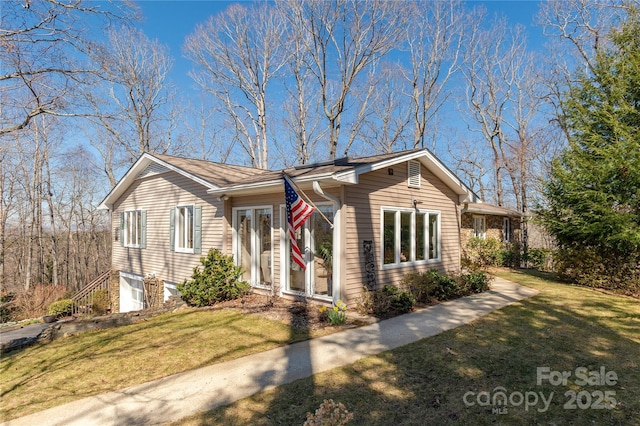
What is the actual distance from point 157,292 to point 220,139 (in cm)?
1774

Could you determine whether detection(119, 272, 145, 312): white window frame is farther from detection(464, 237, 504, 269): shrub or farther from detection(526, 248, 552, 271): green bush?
detection(526, 248, 552, 271): green bush

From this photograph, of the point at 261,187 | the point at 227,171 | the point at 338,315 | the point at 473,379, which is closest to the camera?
the point at 473,379

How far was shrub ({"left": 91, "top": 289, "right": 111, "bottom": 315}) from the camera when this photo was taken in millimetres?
13797

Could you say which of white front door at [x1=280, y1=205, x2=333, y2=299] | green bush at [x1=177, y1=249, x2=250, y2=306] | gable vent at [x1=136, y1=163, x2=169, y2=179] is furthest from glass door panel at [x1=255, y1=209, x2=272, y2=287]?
gable vent at [x1=136, y1=163, x2=169, y2=179]

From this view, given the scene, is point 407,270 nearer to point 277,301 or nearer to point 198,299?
point 277,301

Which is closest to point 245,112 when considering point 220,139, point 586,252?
point 220,139

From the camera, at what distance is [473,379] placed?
4.05 m

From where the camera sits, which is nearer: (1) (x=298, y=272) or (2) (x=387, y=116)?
(1) (x=298, y=272)

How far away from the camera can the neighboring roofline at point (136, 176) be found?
9.94m

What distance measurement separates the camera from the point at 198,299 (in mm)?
8594

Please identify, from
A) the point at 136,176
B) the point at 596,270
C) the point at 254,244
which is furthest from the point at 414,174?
the point at 136,176

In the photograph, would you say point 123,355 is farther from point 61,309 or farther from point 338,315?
point 61,309

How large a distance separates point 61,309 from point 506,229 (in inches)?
833

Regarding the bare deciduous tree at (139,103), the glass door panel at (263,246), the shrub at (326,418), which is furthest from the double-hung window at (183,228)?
the bare deciduous tree at (139,103)
